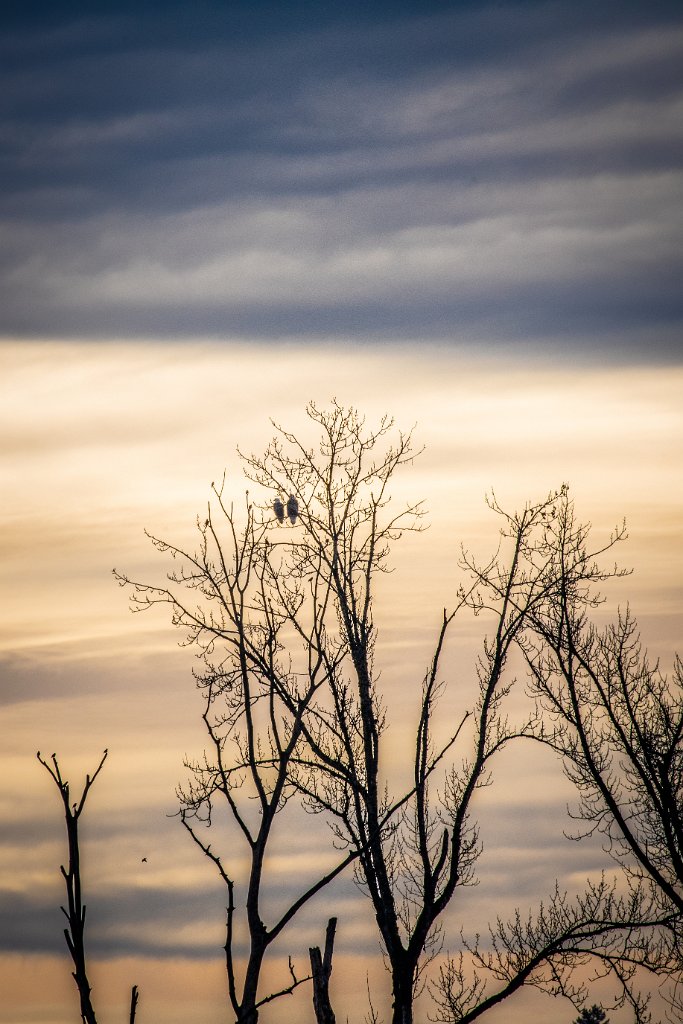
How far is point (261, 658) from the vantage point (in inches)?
717

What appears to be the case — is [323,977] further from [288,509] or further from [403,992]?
[288,509]

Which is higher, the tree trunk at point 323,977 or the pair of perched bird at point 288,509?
the pair of perched bird at point 288,509

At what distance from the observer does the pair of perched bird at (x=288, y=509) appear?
20859mm

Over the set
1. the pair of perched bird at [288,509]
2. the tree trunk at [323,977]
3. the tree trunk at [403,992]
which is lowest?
the tree trunk at [403,992]

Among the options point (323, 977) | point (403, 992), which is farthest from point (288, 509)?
point (323, 977)

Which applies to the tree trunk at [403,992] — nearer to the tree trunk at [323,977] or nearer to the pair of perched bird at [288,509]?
the tree trunk at [323,977]

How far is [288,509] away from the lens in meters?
21.2

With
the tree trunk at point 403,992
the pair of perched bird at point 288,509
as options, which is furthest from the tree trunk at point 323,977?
the pair of perched bird at point 288,509

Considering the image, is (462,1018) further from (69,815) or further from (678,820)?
(69,815)

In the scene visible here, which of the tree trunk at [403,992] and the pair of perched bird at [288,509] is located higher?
the pair of perched bird at [288,509]

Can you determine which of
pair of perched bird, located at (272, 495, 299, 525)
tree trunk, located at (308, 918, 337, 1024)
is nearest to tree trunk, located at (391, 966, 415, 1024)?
tree trunk, located at (308, 918, 337, 1024)

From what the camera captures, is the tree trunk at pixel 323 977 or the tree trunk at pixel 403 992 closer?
the tree trunk at pixel 323 977

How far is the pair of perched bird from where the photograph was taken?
20.9 metres

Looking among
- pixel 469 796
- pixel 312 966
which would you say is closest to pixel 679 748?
pixel 469 796
